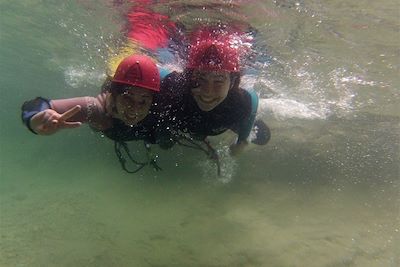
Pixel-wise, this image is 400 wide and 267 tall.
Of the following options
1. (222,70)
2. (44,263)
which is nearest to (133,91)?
(222,70)

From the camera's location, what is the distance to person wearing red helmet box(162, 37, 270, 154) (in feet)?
18.2

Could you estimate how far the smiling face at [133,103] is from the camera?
4892 mm

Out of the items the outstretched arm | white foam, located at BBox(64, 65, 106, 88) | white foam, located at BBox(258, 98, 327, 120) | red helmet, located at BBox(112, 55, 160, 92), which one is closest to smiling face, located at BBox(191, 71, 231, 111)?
red helmet, located at BBox(112, 55, 160, 92)

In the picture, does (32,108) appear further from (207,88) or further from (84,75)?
(84,75)

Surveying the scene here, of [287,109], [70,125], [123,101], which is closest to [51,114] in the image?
[70,125]

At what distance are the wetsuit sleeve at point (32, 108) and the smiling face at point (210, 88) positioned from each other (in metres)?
2.34

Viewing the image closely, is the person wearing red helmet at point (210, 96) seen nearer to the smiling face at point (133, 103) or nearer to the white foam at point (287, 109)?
the smiling face at point (133, 103)

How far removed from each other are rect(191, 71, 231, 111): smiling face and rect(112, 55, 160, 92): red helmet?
0.86m

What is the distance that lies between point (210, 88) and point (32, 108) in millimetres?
2580

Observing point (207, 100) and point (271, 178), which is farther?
point (271, 178)

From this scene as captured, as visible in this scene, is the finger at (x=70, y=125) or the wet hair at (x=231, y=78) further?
the wet hair at (x=231, y=78)

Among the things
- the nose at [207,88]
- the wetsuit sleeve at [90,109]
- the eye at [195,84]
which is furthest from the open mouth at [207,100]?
the wetsuit sleeve at [90,109]

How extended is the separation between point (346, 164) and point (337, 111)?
2269 millimetres

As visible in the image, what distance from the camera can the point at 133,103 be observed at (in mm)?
4938
